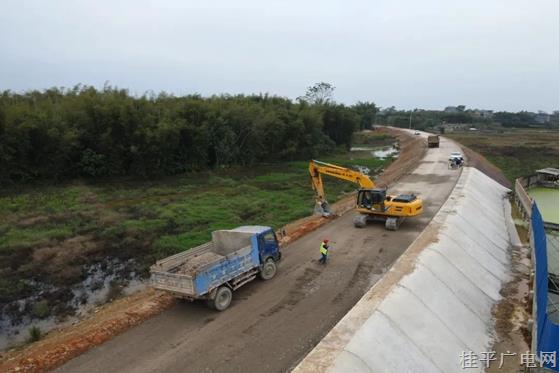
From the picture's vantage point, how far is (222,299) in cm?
1360

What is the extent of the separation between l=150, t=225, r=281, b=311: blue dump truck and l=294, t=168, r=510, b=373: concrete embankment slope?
3970mm

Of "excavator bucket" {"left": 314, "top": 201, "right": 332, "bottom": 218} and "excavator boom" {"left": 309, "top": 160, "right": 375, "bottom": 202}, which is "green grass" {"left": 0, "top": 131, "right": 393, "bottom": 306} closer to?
"excavator bucket" {"left": 314, "top": 201, "right": 332, "bottom": 218}

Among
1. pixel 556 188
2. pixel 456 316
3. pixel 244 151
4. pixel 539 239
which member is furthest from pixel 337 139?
pixel 456 316

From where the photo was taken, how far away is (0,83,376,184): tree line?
106 feet

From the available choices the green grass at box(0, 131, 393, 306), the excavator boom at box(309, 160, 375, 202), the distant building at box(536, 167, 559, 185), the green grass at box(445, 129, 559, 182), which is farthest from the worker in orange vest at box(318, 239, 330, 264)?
the green grass at box(445, 129, 559, 182)

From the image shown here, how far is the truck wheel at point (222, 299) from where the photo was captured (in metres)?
13.4

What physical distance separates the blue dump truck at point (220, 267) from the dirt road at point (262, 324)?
0.60 meters

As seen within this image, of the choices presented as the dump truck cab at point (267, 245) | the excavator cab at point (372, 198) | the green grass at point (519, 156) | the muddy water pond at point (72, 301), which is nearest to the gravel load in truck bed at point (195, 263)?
the dump truck cab at point (267, 245)

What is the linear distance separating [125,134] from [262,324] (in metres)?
29.8

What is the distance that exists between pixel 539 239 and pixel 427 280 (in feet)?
23.1

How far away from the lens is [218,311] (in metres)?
13.5

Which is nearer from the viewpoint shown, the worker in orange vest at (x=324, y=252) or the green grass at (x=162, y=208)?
the worker in orange vest at (x=324, y=252)

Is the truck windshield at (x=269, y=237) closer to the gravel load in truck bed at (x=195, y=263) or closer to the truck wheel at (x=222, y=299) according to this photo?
the gravel load in truck bed at (x=195, y=263)

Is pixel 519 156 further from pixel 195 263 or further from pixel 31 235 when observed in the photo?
pixel 31 235
